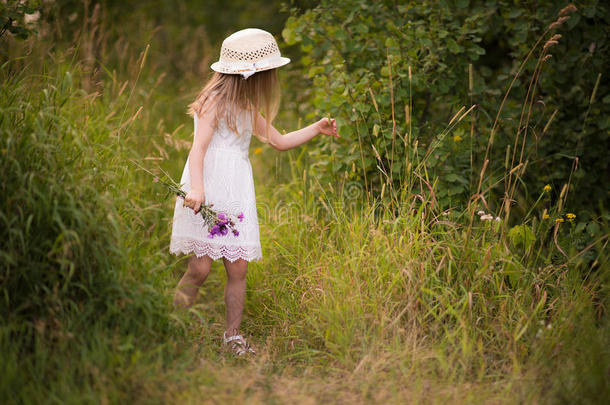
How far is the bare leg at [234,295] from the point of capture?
117 inches

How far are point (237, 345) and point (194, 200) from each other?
31.6 inches

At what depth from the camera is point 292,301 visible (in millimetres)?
3207

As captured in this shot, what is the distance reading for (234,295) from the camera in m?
3.01

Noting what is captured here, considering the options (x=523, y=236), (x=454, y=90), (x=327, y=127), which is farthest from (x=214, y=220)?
(x=454, y=90)

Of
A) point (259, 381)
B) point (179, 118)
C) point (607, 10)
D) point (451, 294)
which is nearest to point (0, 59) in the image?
point (179, 118)

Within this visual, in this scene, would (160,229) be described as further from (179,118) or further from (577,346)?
(577,346)

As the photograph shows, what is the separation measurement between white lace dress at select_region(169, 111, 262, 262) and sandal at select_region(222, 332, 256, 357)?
42cm

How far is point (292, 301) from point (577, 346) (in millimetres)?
1448

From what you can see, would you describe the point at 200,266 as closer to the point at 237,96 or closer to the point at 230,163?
the point at 230,163

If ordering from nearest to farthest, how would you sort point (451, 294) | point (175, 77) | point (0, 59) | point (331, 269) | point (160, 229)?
1. point (451, 294)
2. point (331, 269)
3. point (0, 59)
4. point (160, 229)
5. point (175, 77)

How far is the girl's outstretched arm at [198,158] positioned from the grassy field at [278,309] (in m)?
0.20

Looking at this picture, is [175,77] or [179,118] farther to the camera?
[175,77]

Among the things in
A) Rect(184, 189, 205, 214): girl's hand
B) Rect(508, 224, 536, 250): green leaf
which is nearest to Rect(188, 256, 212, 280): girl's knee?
Rect(184, 189, 205, 214): girl's hand

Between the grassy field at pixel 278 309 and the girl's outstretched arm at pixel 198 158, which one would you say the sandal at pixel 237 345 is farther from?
the girl's outstretched arm at pixel 198 158
